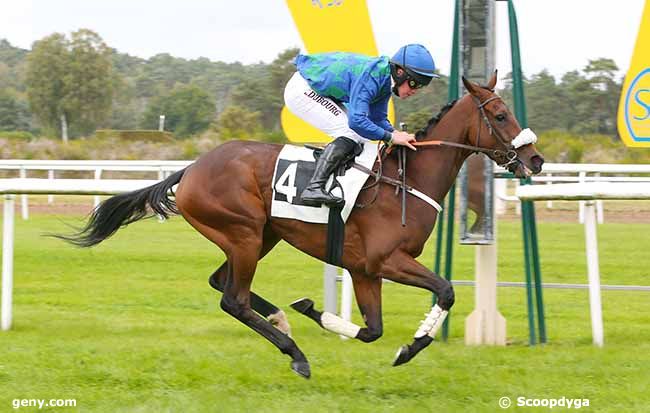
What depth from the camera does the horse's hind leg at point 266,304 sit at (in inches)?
212

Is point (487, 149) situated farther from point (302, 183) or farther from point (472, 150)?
point (302, 183)

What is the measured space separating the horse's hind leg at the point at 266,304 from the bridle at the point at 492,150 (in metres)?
1.02

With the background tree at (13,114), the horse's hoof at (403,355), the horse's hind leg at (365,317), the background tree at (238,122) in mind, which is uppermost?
the horse's hind leg at (365,317)

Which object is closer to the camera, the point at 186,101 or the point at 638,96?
the point at 638,96

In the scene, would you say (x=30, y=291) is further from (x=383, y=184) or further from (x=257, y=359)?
(x=383, y=184)

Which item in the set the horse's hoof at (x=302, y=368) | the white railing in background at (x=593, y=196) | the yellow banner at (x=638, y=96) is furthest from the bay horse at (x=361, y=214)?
the yellow banner at (x=638, y=96)

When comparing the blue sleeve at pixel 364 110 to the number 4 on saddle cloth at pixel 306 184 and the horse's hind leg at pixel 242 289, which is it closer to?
the number 4 on saddle cloth at pixel 306 184

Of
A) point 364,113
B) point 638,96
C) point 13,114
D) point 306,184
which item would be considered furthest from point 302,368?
point 13,114

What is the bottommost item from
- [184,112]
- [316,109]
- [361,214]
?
[184,112]

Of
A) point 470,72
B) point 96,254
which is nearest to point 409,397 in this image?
point 470,72

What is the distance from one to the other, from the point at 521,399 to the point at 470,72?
2163 mm

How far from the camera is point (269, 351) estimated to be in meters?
5.53

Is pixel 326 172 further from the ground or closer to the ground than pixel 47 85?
further from the ground

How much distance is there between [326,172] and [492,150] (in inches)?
33.9
